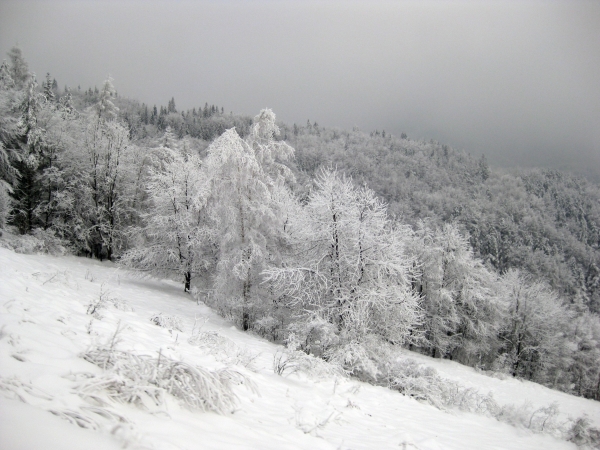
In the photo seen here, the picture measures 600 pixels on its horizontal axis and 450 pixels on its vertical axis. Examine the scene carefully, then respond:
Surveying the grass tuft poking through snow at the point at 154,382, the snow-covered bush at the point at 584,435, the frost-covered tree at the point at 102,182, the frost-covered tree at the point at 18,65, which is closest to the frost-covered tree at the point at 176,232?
the frost-covered tree at the point at 102,182

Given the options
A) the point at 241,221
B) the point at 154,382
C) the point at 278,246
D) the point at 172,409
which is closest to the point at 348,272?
the point at 278,246

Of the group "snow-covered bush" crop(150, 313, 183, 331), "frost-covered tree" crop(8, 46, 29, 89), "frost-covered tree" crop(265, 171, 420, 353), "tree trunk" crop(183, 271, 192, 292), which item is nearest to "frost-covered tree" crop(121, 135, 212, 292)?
"tree trunk" crop(183, 271, 192, 292)

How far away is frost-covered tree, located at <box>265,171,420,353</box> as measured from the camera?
10.4 meters

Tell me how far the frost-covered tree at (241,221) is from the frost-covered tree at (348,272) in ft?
9.03

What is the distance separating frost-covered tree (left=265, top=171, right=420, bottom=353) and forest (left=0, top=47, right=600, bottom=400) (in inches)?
1.9

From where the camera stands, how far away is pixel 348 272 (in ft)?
36.7

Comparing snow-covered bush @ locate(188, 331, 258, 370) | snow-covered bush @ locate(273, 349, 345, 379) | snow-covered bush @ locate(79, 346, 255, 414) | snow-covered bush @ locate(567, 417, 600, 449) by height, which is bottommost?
snow-covered bush @ locate(567, 417, 600, 449)

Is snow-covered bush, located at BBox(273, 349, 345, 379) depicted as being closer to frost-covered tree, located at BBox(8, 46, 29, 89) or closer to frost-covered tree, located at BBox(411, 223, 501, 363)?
frost-covered tree, located at BBox(411, 223, 501, 363)

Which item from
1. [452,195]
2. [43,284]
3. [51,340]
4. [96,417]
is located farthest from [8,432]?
[452,195]

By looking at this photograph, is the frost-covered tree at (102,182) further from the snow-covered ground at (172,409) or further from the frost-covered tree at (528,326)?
the frost-covered tree at (528,326)

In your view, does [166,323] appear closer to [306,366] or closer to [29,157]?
[306,366]

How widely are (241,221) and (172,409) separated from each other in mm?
11846

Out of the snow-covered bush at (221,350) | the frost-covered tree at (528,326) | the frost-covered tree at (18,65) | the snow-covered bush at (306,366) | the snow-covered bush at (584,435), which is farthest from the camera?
the frost-covered tree at (18,65)

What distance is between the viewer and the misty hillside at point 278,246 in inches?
428
